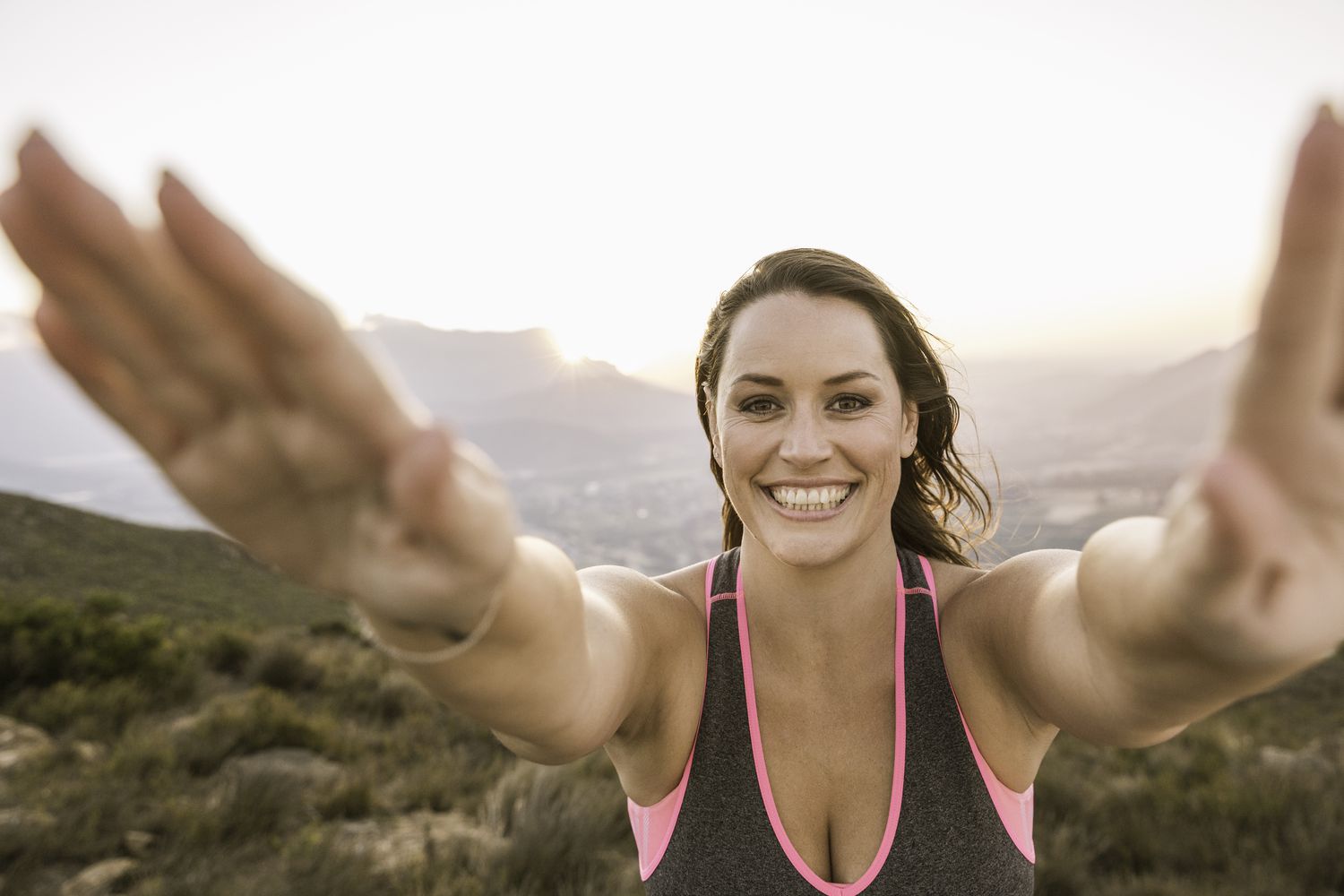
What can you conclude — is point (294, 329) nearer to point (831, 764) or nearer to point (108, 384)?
point (108, 384)

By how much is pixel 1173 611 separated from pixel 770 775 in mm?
1343

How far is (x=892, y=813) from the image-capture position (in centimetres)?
194

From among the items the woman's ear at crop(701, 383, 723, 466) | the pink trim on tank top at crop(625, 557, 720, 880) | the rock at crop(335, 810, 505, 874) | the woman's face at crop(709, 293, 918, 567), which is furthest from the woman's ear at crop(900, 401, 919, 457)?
the rock at crop(335, 810, 505, 874)

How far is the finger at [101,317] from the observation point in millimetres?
785

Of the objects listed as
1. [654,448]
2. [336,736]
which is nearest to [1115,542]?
[336,736]

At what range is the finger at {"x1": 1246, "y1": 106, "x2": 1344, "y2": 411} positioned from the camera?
67 cm

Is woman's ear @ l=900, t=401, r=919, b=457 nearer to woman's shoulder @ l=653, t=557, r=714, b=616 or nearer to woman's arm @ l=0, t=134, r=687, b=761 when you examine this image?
woman's shoulder @ l=653, t=557, r=714, b=616

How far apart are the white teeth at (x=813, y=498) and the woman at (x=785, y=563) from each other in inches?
0.5

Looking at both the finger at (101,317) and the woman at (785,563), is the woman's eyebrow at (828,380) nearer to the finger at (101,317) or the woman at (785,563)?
the woman at (785,563)

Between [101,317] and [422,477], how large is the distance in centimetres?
41

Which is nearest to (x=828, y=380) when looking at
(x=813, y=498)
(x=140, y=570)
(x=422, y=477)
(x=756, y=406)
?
(x=756, y=406)

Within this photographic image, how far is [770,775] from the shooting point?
2.05 meters

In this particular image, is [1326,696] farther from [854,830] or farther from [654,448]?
[654,448]

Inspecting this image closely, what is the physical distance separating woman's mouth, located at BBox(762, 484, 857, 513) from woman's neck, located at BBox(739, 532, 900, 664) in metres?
0.18
